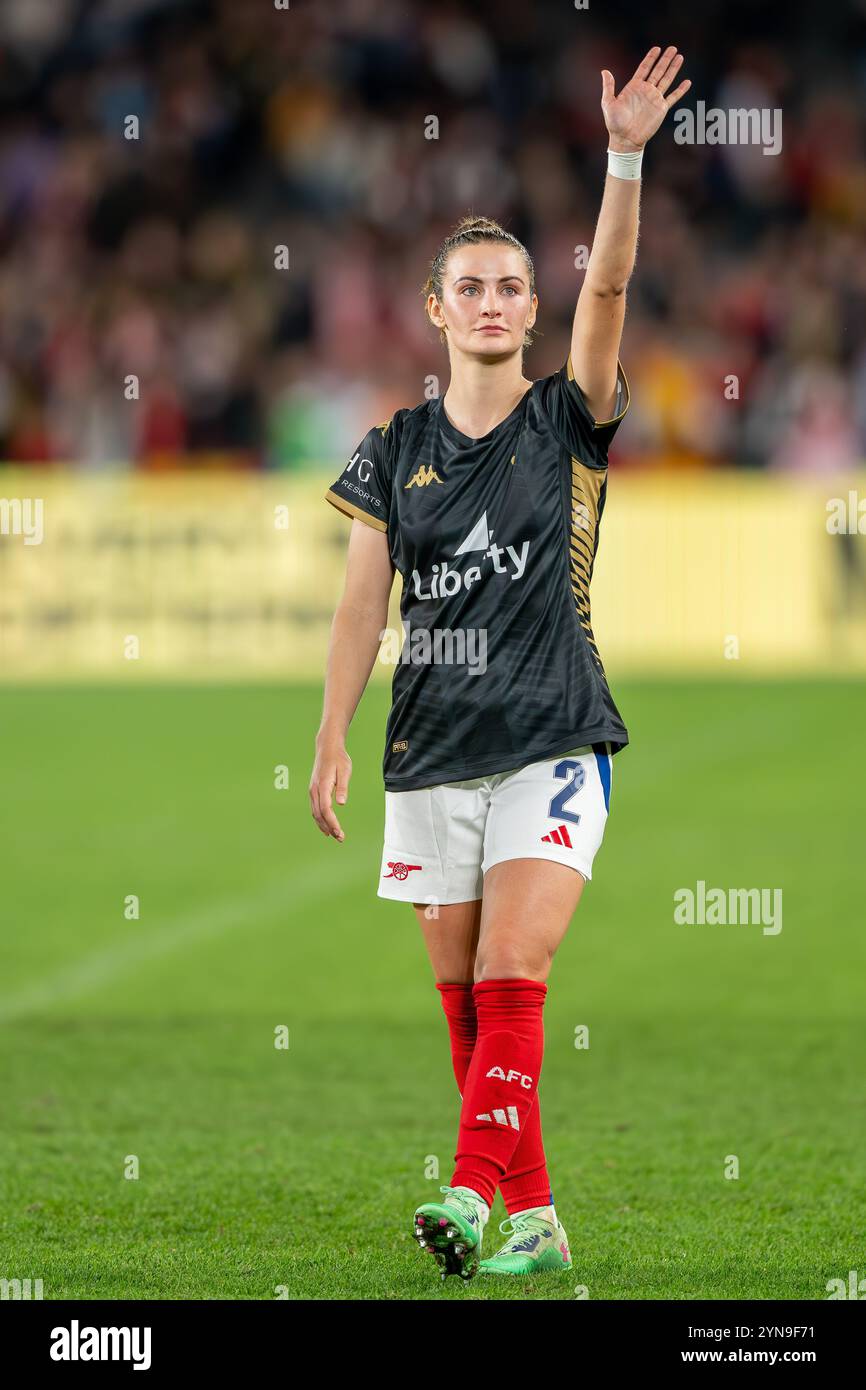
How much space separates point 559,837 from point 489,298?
46.8 inches

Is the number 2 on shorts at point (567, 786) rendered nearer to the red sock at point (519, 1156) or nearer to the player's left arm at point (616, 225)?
the red sock at point (519, 1156)

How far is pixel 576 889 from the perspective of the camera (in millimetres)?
4562

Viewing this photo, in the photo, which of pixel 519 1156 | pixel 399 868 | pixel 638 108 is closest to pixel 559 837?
pixel 399 868

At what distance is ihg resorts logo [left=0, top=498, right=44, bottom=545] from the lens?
18016 mm

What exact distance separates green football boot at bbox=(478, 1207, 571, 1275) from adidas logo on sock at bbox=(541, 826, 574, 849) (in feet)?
2.79

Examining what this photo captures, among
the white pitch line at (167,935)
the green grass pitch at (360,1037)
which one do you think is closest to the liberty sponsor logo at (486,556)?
the green grass pitch at (360,1037)

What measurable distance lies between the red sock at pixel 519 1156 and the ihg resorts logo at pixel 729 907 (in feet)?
15.7

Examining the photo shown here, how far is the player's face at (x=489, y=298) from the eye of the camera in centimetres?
463

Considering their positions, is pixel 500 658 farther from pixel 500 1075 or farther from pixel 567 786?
pixel 500 1075

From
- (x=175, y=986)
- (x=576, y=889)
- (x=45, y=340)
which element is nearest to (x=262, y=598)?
(x=45, y=340)

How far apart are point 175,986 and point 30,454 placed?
44.1 feet

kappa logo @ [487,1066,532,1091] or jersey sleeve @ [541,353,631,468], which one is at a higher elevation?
jersey sleeve @ [541,353,631,468]
